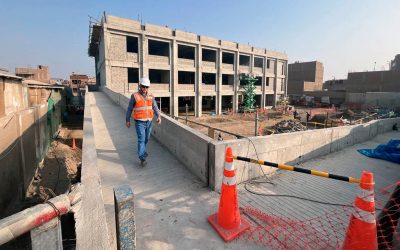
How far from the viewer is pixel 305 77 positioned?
65.9 m

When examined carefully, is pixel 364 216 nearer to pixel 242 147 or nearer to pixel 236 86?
pixel 242 147

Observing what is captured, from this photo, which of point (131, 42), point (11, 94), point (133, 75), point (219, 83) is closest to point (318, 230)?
point (11, 94)

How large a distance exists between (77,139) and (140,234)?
64.6 feet

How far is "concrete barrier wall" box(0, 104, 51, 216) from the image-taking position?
329 inches

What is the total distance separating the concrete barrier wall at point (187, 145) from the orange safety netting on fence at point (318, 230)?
119 centimetres

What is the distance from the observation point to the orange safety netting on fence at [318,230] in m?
2.62

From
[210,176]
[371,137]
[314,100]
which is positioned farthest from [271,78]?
[210,176]

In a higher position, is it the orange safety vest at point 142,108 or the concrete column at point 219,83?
the concrete column at point 219,83

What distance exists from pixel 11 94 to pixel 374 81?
217ft

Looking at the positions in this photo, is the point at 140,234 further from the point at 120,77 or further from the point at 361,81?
the point at 361,81

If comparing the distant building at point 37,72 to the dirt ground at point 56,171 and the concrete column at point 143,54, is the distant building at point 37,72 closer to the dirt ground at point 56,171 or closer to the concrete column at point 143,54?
the concrete column at point 143,54

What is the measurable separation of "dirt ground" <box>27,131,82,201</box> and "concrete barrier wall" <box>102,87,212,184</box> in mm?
5654

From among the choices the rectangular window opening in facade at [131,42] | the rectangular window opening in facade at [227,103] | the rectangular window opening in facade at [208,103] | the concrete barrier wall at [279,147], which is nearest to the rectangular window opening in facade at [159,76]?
the rectangular window opening in facade at [131,42]

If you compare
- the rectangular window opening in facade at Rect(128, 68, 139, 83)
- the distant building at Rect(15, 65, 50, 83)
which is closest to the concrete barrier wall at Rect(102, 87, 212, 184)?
the rectangular window opening in facade at Rect(128, 68, 139, 83)
